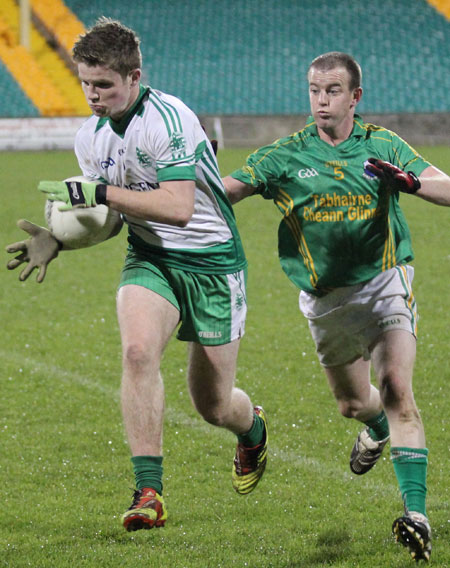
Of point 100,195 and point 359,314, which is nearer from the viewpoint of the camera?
point 100,195

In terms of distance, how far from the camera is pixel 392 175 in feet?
13.5

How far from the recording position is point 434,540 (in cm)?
420

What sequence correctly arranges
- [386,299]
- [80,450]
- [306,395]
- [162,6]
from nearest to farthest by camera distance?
1. [386,299]
2. [80,450]
3. [306,395]
4. [162,6]

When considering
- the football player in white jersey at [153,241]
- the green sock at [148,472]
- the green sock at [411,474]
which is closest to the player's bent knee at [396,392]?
the green sock at [411,474]

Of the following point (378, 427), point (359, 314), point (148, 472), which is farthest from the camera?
point (378, 427)

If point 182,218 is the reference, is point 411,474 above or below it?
below

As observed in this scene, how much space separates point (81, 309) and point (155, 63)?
68.3 feet

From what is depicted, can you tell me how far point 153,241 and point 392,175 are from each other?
111cm

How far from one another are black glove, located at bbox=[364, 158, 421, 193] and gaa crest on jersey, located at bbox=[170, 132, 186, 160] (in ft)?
2.61

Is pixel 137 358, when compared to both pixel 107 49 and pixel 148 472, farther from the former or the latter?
pixel 107 49

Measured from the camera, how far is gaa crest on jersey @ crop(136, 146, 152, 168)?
4.17 meters

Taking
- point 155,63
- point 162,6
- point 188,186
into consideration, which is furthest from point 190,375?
point 162,6

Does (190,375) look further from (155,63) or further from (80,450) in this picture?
(155,63)

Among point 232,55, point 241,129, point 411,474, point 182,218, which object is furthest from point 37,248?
point 232,55
